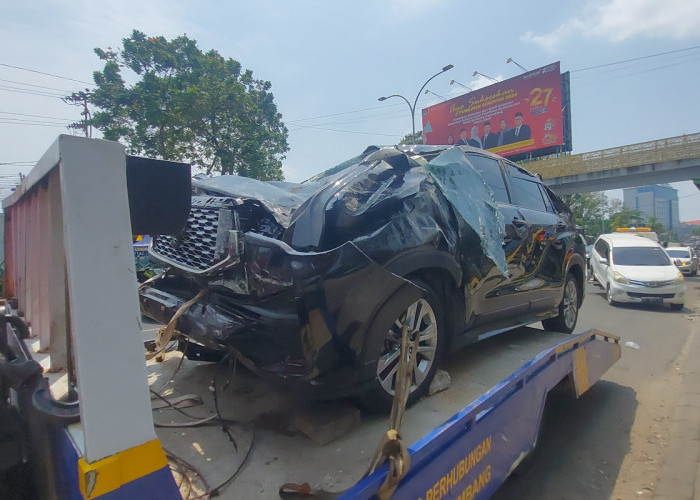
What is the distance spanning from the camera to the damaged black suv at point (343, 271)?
1.85 m

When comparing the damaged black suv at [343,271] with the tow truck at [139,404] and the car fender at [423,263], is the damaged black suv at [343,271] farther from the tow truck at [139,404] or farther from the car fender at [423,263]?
the tow truck at [139,404]

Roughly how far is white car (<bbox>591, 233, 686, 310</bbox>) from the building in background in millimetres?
98403

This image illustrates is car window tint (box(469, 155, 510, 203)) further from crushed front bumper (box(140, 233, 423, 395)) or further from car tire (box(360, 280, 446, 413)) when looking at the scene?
crushed front bumper (box(140, 233, 423, 395))

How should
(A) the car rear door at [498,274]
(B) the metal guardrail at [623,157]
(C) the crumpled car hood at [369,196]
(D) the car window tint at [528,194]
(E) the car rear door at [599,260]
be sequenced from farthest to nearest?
(B) the metal guardrail at [623,157] → (E) the car rear door at [599,260] → (D) the car window tint at [528,194] → (A) the car rear door at [498,274] → (C) the crumpled car hood at [369,196]

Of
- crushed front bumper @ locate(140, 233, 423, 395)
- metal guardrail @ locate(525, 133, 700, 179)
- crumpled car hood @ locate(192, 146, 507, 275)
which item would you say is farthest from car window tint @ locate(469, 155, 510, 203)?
metal guardrail @ locate(525, 133, 700, 179)

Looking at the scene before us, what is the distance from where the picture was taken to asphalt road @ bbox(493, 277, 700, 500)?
287cm

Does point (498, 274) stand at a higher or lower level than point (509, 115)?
lower

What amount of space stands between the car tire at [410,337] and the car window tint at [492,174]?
142cm

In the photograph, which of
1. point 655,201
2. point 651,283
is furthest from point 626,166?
point 655,201

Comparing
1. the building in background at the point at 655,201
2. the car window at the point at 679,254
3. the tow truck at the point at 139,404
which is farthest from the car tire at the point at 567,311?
the building in background at the point at 655,201

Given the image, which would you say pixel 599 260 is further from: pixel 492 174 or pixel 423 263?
pixel 423 263

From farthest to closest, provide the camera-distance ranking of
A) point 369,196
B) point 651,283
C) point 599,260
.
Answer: point 599,260, point 651,283, point 369,196

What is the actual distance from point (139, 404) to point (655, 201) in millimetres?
128067

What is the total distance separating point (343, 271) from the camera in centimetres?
181
